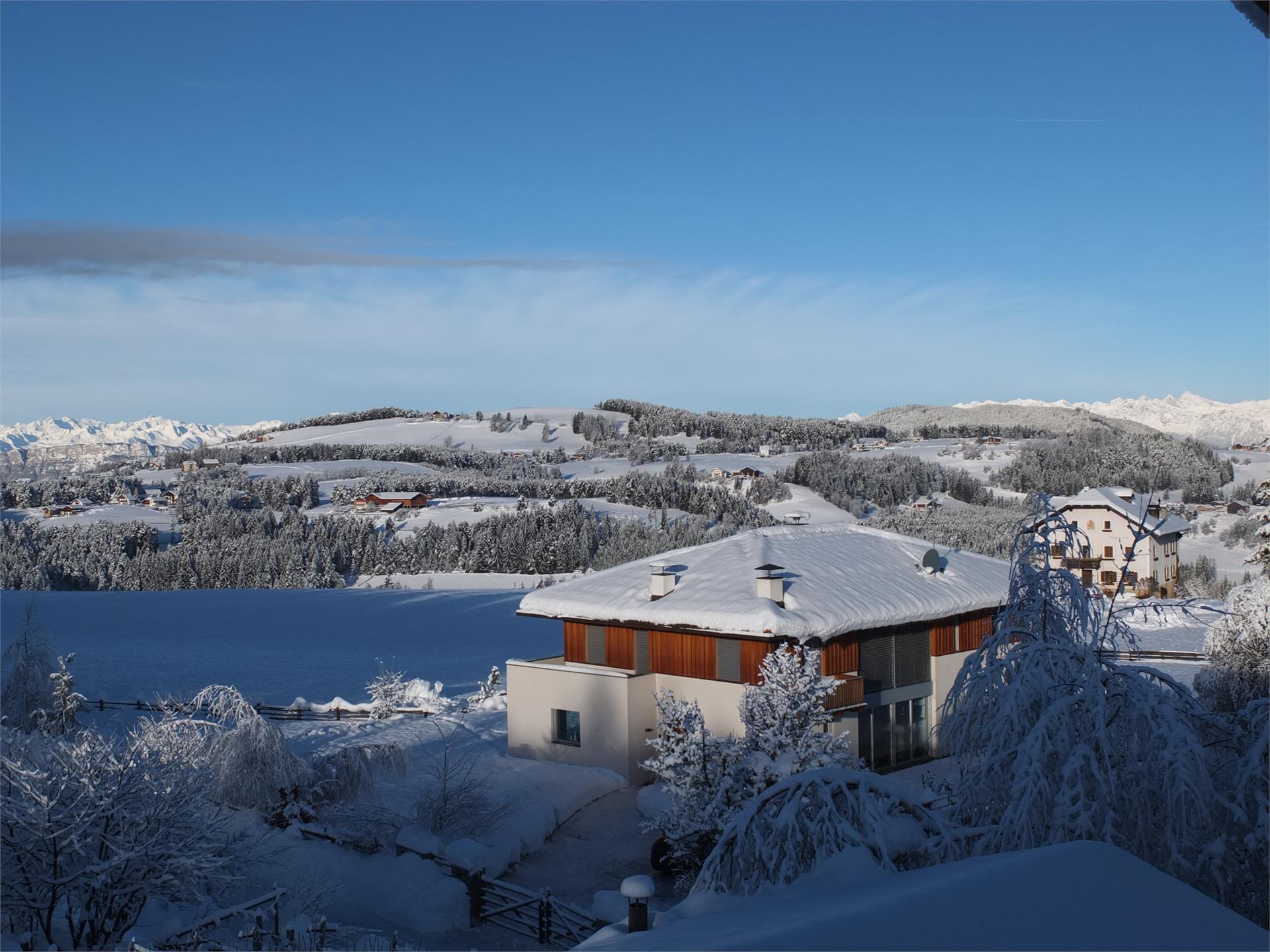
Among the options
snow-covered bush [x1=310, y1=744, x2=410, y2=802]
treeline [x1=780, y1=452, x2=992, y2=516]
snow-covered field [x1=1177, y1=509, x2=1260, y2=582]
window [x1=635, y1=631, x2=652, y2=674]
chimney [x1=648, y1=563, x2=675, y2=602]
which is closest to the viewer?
snow-covered bush [x1=310, y1=744, x2=410, y2=802]

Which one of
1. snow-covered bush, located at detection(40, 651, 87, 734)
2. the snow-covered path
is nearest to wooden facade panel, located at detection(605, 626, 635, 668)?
the snow-covered path

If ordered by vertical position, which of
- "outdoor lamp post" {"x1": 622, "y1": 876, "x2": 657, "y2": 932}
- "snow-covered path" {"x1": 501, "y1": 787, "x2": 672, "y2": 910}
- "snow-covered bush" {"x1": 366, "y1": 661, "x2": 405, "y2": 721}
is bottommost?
"snow-covered bush" {"x1": 366, "y1": 661, "x2": 405, "y2": 721}

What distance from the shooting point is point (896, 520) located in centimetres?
8112

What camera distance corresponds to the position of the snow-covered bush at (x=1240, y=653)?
19688 mm

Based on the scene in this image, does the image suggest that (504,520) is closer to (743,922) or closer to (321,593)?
(321,593)

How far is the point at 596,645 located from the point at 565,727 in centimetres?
187

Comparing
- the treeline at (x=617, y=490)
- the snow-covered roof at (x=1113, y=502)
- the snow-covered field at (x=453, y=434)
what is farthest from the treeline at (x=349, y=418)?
the snow-covered roof at (x=1113, y=502)

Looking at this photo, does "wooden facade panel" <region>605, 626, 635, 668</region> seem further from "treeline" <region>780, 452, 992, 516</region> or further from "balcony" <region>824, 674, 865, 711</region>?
"treeline" <region>780, 452, 992, 516</region>

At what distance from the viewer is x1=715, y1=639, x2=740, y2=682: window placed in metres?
19.6

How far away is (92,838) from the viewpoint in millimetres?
9602

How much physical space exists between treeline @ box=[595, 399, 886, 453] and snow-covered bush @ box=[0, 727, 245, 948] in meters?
133

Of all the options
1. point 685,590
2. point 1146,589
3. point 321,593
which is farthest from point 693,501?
point 685,590

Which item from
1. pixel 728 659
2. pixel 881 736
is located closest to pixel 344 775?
pixel 728 659

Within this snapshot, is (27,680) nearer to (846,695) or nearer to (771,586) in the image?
(771,586)
